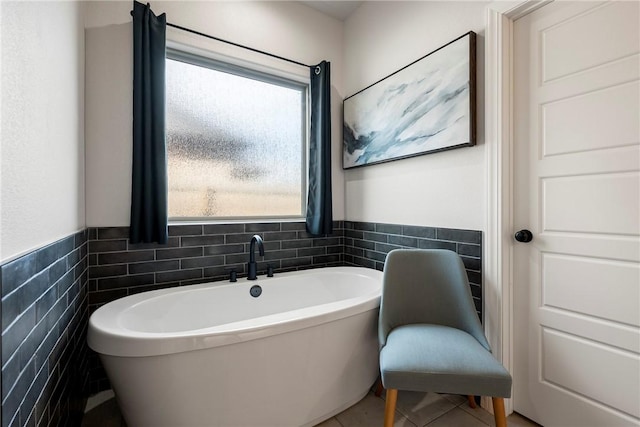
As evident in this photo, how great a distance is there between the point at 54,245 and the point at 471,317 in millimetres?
1886

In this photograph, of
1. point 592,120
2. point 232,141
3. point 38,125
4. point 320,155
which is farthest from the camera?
point 320,155

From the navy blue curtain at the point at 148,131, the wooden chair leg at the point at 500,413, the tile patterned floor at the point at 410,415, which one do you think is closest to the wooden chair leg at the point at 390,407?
the tile patterned floor at the point at 410,415

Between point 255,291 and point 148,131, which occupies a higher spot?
point 148,131

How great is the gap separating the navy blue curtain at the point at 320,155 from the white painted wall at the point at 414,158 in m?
0.28

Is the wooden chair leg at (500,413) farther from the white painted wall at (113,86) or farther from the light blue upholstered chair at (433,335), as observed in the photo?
the white painted wall at (113,86)

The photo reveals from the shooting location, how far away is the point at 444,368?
3.94 ft

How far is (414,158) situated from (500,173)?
1.94 feet

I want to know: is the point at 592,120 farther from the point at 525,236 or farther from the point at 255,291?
the point at 255,291

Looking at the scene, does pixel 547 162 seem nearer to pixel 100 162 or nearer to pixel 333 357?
pixel 333 357

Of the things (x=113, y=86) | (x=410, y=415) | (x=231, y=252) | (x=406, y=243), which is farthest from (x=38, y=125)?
(x=410, y=415)

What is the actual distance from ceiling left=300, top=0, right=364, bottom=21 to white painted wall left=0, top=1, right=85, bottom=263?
1705 millimetres

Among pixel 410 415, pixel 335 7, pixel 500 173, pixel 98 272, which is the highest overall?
pixel 335 7

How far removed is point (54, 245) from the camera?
1060 mm

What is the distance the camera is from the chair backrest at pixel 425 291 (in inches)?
62.0
